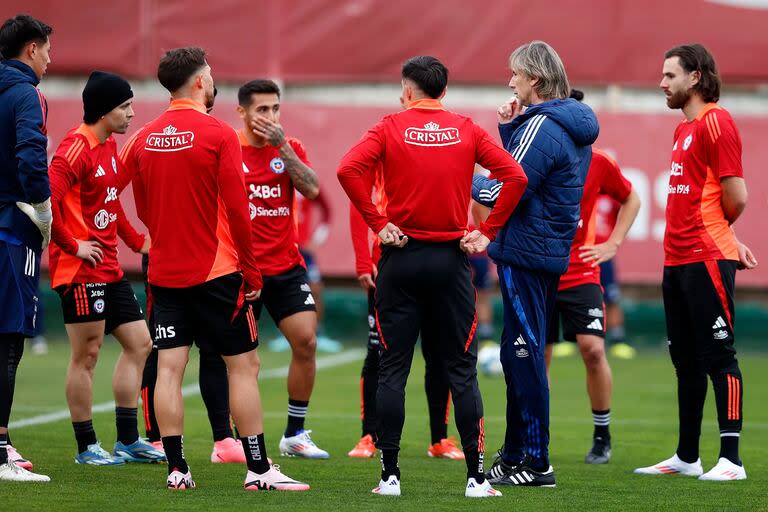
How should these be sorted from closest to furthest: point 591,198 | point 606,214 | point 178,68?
point 178,68 → point 591,198 → point 606,214

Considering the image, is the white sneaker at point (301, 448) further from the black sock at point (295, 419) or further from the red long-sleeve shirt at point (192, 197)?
the red long-sleeve shirt at point (192, 197)

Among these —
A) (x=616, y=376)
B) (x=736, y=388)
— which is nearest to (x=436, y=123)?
(x=736, y=388)

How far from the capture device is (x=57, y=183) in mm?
6770

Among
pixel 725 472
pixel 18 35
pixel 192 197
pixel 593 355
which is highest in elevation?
pixel 18 35

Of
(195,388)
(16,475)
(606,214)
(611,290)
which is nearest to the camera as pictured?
(16,475)

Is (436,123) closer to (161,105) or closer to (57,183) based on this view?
(57,183)

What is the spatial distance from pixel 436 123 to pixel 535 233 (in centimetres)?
83

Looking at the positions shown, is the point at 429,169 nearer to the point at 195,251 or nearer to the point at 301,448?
the point at 195,251

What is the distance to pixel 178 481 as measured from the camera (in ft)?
20.1

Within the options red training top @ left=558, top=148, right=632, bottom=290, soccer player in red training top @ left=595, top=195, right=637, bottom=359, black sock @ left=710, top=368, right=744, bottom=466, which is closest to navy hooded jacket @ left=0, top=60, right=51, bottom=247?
red training top @ left=558, top=148, right=632, bottom=290

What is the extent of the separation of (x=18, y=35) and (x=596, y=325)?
13.2ft

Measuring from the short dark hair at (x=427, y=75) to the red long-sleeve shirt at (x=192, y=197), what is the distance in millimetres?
971

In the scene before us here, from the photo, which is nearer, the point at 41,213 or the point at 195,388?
the point at 41,213

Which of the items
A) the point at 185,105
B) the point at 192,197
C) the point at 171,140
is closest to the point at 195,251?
the point at 192,197
